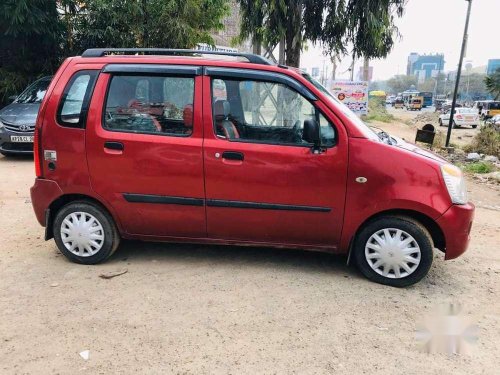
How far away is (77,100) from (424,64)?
478 ft

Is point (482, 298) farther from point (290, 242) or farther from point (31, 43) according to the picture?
point (31, 43)

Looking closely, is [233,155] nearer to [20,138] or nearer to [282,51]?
[20,138]

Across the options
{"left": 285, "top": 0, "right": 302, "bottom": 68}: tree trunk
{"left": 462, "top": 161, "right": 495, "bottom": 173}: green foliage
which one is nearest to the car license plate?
{"left": 285, "top": 0, "right": 302, "bottom": 68}: tree trunk

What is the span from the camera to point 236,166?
3668 millimetres

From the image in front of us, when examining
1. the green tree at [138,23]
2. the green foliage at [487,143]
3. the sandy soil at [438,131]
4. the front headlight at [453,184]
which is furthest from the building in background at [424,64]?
the front headlight at [453,184]

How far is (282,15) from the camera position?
400 inches

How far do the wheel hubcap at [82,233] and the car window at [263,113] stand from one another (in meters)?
1.44

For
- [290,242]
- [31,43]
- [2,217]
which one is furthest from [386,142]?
[31,43]

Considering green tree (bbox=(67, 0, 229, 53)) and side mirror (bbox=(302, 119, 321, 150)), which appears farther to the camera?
green tree (bbox=(67, 0, 229, 53))

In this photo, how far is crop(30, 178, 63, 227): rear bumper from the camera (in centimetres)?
395

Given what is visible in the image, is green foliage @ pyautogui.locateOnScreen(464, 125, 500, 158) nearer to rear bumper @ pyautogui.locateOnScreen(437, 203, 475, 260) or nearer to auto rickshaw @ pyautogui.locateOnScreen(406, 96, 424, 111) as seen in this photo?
rear bumper @ pyautogui.locateOnScreen(437, 203, 475, 260)

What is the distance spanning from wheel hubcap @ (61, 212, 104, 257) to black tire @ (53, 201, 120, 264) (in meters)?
0.03

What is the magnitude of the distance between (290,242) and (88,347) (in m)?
1.82

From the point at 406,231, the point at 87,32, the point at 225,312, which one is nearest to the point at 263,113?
the point at 406,231
